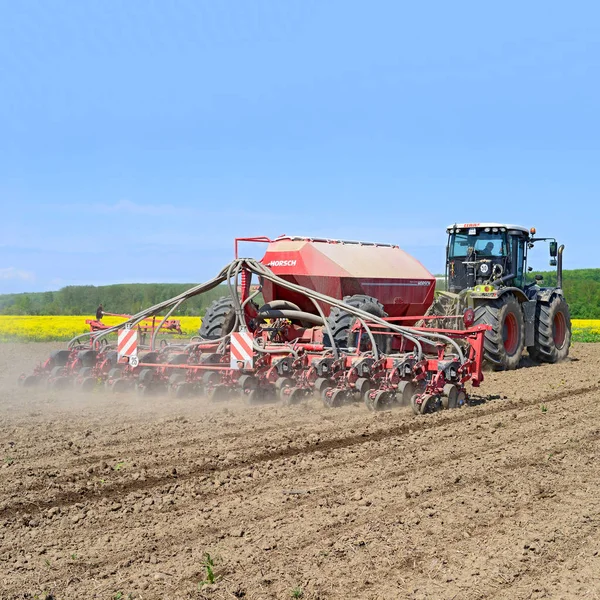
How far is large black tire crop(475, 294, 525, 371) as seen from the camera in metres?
12.9

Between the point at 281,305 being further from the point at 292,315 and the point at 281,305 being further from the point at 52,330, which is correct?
the point at 52,330

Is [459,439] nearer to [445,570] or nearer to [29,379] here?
[445,570]

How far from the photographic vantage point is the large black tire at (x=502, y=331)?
1294cm

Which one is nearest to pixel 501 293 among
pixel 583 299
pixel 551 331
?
pixel 551 331

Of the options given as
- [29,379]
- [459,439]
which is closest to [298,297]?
[29,379]

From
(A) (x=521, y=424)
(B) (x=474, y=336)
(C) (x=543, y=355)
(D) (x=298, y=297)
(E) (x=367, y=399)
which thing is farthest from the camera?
(C) (x=543, y=355)

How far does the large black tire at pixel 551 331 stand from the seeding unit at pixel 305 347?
Result: 3.00 m

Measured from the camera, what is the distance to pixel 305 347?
10.4 meters

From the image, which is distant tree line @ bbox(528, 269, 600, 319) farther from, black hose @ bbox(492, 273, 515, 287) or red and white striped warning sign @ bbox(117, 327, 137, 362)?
red and white striped warning sign @ bbox(117, 327, 137, 362)

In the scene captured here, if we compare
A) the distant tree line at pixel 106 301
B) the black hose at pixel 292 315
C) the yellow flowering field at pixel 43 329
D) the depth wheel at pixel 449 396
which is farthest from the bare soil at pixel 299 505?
the distant tree line at pixel 106 301

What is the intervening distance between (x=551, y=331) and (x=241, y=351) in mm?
7973

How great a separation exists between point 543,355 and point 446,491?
407 inches

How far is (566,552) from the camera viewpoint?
434 cm

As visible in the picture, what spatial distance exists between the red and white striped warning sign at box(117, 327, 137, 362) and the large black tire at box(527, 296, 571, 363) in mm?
8465
